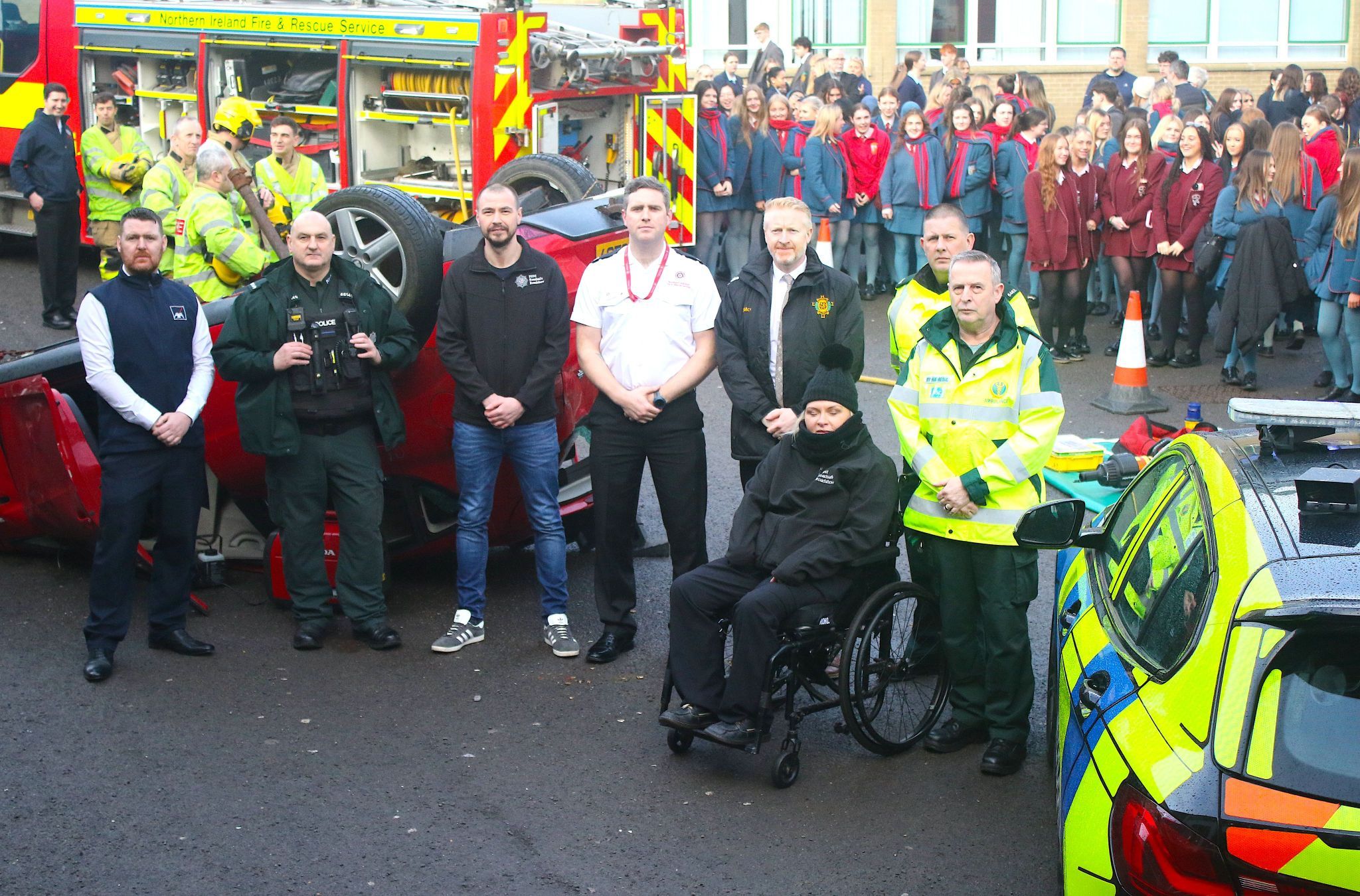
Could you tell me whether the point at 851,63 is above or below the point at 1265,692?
above

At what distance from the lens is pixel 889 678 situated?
5.41 metres

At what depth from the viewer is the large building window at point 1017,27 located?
2606cm

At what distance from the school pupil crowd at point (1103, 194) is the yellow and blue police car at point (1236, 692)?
23.2 ft

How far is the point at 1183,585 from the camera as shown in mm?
3531

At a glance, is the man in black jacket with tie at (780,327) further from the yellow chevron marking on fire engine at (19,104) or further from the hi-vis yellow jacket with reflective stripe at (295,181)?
the yellow chevron marking on fire engine at (19,104)

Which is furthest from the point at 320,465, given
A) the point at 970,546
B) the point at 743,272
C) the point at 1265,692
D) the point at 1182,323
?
the point at 1182,323

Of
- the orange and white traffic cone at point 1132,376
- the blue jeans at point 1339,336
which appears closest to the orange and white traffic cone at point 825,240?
the orange and white traffic cone at point 1132,376

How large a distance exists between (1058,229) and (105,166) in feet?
26.1

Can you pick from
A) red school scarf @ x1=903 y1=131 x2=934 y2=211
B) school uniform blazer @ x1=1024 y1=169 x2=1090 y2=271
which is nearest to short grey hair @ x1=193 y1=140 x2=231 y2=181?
school uniform blazer @ x1=1024 y1=169 x2=1090 y2=271

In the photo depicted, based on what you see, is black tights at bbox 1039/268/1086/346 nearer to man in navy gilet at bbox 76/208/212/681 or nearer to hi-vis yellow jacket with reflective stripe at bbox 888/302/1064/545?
hi-vis yellow jacket with reflective stripe at bbox 888/302/1064/545

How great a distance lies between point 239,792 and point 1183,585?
3297 millimetres

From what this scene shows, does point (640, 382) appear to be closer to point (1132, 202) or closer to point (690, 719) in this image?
point (690, 719)

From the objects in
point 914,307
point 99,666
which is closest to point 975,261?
point 914,307

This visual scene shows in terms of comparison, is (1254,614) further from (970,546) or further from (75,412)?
Result: (75,412)
